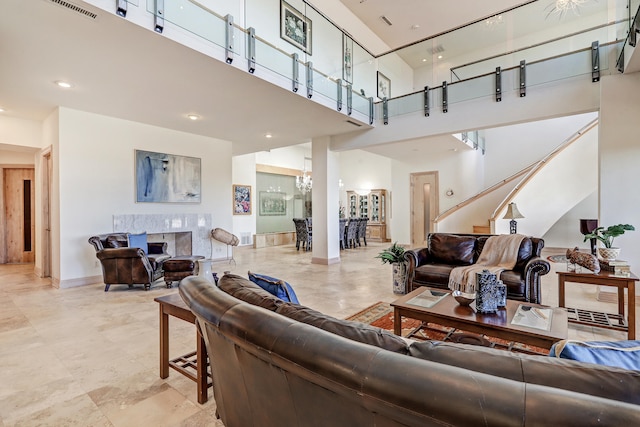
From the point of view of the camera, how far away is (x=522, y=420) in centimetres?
52

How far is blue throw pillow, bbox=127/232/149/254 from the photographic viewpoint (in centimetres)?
531

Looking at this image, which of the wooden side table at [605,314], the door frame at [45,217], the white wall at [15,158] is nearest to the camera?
the wooden side table at [605,314]

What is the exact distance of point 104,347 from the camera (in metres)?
2.78

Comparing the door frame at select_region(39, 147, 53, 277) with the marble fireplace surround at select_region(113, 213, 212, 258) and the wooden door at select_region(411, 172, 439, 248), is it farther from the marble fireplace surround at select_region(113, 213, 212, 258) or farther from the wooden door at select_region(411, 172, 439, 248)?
the wooden door at select_region(411, 172, 439, 248)

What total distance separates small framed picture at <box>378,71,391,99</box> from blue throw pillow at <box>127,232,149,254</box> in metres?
5.40

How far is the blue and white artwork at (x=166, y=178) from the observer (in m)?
5.99

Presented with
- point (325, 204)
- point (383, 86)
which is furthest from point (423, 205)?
point (383, 86)

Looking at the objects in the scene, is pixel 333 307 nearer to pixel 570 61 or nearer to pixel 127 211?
pixel 127 211

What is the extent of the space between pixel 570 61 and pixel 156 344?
21.8 ft

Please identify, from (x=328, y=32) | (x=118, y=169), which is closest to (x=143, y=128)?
(x=118, y=169)

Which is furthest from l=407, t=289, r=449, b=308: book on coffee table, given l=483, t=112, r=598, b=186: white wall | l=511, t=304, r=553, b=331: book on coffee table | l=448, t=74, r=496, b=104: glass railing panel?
l=483, t=112, r=598, b=186: white wall

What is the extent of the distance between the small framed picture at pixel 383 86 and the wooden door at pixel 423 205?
13.5 ft

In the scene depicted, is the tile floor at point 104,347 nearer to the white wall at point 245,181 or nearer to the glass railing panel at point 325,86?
the glass railing panel at point 325,86

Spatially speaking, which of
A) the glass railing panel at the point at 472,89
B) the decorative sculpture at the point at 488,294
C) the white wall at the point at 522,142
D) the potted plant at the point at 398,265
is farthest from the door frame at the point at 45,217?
the white wall at the point at 522,142
